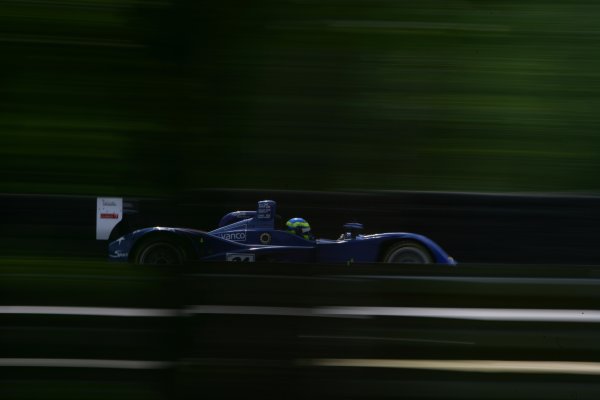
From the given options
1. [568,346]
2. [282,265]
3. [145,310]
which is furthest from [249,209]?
[568,346]

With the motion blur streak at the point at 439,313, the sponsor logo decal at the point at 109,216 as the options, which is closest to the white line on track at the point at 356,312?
the motion blur streak at the point at 439,313

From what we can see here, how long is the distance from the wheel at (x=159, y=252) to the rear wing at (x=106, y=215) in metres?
0.11

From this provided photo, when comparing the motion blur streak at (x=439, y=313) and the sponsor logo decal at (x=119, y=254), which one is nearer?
the motion blur streak at (x=439, y=313)

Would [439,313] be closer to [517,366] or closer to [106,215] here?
[517,366]

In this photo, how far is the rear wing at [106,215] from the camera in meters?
2.78

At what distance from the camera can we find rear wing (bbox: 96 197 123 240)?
9.13ft

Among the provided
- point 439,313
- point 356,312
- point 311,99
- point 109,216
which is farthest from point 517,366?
point 109,216

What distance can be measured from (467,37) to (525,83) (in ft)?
0.66

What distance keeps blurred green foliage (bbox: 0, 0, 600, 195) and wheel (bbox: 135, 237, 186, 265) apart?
21 centimetres

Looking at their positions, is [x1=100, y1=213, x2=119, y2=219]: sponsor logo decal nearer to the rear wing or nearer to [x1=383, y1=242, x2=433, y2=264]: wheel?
the rear wing

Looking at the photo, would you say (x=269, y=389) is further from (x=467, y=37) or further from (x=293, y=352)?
(x=467, y=37)

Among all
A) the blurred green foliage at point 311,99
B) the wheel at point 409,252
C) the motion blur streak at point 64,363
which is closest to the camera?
the blurred green foliage at point 311,99

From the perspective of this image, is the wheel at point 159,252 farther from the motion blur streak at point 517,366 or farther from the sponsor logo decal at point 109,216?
the motion blur streak at point 517,366

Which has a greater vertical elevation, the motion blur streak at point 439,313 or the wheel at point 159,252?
the wheel at point 159,252
